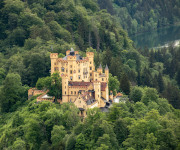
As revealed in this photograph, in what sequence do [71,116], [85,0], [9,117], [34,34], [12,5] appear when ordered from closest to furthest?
[71,116]
[9,117]
[34,34]
[12,5]
[85,0]

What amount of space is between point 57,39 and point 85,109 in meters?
51.4

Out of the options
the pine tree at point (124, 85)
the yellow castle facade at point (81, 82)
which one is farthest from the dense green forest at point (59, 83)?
the yellow castle facade at point (81, 82)

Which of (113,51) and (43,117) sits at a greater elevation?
(113,51)

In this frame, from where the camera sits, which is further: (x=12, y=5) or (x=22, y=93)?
(x=12, y=5)

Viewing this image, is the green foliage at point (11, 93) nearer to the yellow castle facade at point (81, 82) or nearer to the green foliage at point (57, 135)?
the yellow castle facade at point (81, 82)

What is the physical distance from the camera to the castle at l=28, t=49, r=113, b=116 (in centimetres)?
9946

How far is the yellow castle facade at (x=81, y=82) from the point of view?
99500 millimetres

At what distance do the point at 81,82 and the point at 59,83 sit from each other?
4561 mm

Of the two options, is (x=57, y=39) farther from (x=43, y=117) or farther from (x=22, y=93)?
(x=43, y=117)

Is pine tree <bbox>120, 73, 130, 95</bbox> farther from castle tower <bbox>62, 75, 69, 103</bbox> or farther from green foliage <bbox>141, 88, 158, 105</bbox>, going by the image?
castle tower <bbox>62, 75, 69, 103</bbox>

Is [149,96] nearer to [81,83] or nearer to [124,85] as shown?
[124,85]

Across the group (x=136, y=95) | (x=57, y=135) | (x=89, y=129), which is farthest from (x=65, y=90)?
(x=136, y=95)

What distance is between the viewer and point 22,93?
116812 millimetres

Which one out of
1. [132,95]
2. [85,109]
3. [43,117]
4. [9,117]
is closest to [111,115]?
[85,109]
